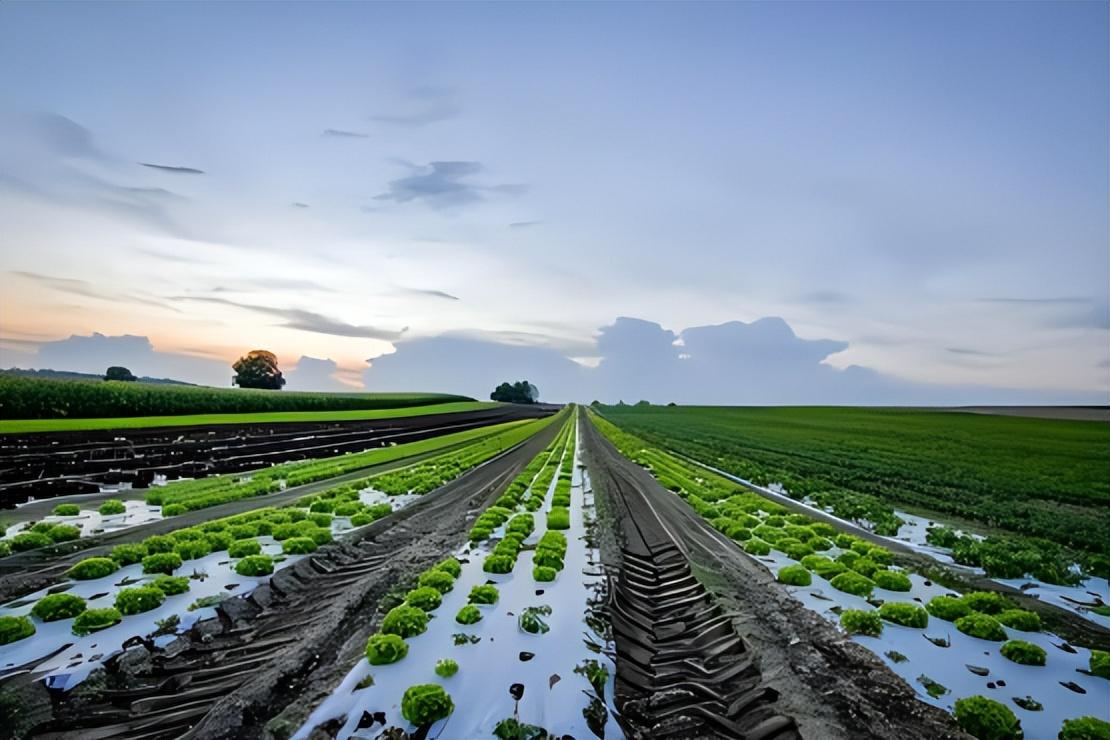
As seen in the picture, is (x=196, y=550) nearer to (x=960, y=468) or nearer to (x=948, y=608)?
(x=948, y=608)

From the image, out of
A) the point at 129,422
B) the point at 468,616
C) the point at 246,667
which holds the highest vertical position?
the point at 129,422

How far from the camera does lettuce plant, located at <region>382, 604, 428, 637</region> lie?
7840mm

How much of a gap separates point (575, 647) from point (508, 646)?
3.46 ft

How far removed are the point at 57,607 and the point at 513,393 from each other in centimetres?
18033

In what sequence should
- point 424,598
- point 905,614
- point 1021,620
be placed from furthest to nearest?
point 424,598
point 905,614
point 1021,620

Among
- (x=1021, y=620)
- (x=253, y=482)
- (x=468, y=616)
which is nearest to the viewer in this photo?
(x=468, y=616)

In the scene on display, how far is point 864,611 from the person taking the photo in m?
8.95

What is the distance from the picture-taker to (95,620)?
787 centimetres

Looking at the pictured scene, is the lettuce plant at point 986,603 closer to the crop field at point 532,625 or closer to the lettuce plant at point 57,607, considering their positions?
the crop field at point 532,625

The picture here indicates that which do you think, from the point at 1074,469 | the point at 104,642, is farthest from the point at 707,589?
the point at 1074,469

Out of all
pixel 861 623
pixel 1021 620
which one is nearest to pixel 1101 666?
pixel 1021 620

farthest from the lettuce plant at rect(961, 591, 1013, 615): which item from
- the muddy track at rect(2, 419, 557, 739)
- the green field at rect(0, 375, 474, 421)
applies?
the green field at rect(0, 375, 474, 421)

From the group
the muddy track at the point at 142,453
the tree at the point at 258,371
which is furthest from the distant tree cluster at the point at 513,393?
the muddy track at the point at 142,453

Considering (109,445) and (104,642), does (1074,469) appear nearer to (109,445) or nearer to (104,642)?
(104,642)
